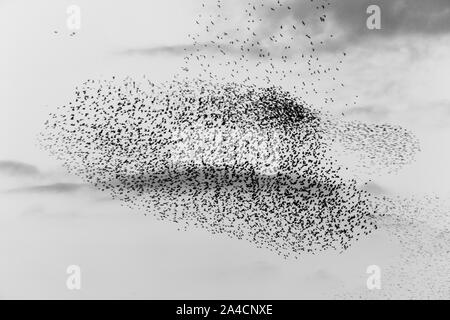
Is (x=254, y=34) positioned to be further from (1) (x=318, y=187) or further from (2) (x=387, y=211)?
(2) (x=387, y=211)

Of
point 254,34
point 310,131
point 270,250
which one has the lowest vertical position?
point 270,250

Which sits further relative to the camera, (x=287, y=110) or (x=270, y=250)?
(x=287, y=110)

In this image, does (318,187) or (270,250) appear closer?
(270,250)

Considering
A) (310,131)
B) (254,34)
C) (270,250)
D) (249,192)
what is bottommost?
(270,250)

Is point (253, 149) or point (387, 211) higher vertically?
point (253, 149)

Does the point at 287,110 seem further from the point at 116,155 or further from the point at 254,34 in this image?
the point at 116,155

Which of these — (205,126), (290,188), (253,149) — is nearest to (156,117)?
(205,126)

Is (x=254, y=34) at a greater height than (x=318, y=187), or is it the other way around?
(x=254, y=34)

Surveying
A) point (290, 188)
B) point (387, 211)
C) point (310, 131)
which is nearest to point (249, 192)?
point (290, 188)
